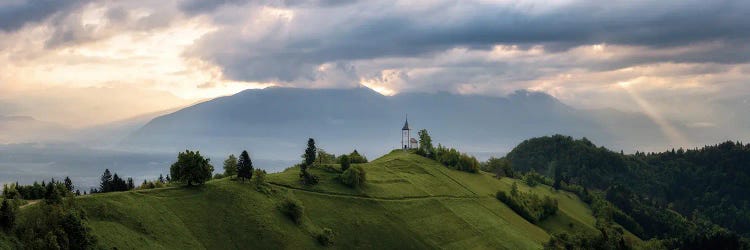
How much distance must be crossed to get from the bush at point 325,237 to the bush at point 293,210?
5160 millimetres

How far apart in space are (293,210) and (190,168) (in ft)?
72.0

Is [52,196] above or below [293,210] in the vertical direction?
above

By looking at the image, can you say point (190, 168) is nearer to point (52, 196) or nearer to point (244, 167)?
point (244, 167)

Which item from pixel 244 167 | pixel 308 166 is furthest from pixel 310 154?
pixel 244 167

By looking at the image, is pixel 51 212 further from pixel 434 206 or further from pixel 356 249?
pixel 434 206

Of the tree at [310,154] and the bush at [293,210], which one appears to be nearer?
the bush at [293,210]

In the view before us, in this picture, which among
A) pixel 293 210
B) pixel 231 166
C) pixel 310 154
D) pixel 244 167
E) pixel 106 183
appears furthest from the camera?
pixel 310 154

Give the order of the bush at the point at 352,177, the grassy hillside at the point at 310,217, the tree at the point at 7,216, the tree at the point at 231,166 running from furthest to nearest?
the bush at the point at 352,177 → the tree at the point at 231,166 → the grassy hillside at the point at 310,217 → the tree at the point at 7,216

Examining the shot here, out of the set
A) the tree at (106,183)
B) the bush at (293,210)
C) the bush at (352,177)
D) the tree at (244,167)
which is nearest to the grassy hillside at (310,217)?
the bush at (293,210)

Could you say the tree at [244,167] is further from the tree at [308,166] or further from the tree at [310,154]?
the tree at [310,154]

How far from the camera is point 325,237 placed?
13050 centimetres

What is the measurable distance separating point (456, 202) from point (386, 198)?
31.0 meters

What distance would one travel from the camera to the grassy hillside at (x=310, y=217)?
343ft

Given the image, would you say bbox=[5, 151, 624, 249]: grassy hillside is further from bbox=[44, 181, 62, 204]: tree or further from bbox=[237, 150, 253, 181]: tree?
bbox=[44, 181, 62, 204]: tree
